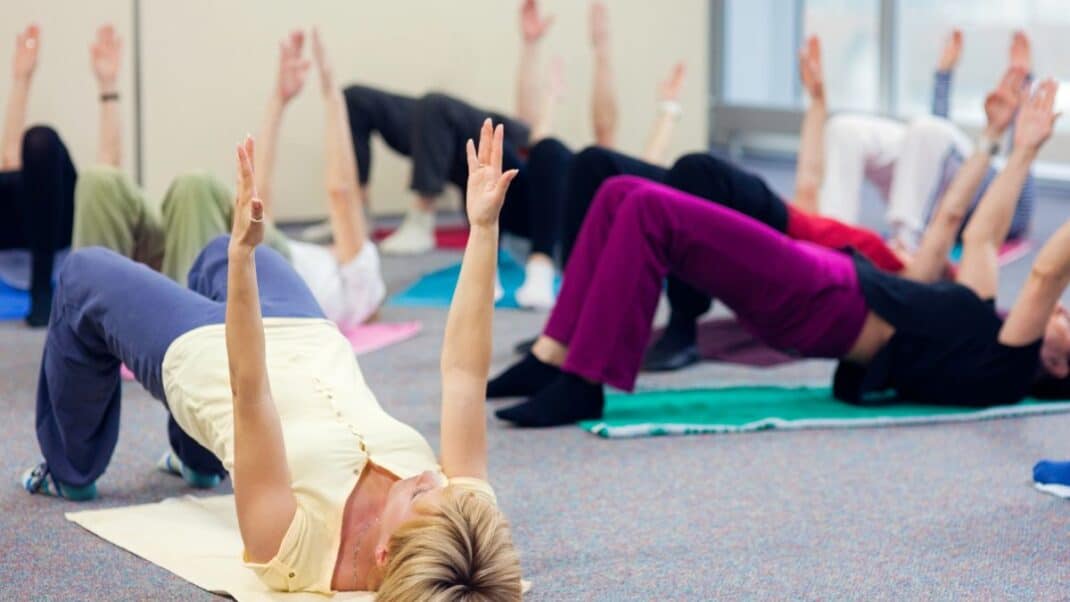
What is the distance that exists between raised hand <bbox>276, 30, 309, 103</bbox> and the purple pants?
3.73 feet

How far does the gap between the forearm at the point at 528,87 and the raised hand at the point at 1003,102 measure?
84.2 inches

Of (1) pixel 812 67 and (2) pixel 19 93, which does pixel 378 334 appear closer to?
(2) pixel 19 93

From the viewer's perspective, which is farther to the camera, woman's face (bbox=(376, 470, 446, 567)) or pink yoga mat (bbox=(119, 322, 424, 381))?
pink yoga mat (bbox=(119, 322, 424, 381))

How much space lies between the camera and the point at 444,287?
4.95 meters

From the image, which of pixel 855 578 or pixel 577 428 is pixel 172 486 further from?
pixel 855 578

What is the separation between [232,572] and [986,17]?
234 inches

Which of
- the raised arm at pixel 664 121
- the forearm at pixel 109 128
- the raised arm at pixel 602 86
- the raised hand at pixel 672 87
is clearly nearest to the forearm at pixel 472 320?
the forearm at pixel 109 128

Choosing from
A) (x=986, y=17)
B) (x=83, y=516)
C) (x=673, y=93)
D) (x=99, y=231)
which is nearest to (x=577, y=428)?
(x=83, y=516)

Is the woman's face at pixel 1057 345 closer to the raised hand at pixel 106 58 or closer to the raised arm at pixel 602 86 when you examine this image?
the raised arm at pixel 602 86

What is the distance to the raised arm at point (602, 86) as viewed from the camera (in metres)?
5.06

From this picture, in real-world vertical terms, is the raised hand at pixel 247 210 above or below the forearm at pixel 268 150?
above

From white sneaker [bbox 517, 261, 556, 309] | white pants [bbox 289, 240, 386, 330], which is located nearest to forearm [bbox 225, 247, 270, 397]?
white pants [bbox 289, 240, 386, 330]

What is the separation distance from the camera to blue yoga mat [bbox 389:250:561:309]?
4727 mm

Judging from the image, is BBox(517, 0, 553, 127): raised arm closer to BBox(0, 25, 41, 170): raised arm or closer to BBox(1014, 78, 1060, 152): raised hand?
BBox(0, 25, 41, 170): raised arm
